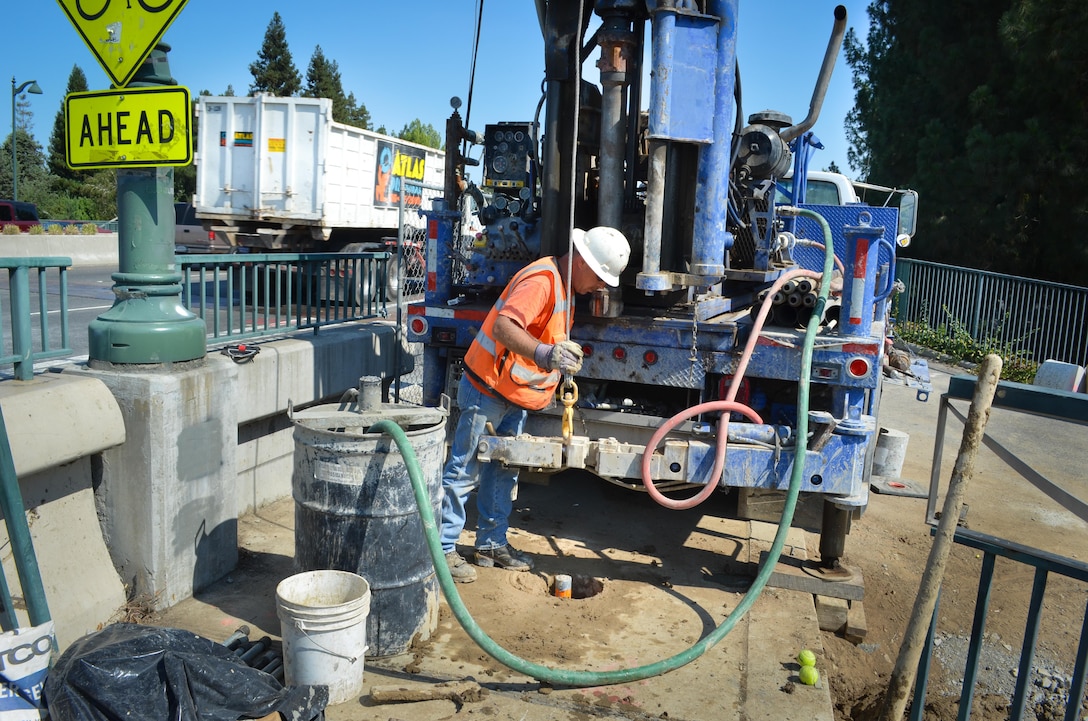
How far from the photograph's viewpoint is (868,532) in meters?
6.38

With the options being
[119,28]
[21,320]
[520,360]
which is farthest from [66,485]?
[520,360]

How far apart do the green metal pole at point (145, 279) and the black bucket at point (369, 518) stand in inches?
33.2

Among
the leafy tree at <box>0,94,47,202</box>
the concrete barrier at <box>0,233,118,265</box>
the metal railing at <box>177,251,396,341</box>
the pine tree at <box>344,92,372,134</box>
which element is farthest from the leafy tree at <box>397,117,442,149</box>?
the metal railing at <box>177,251,396,341</box>

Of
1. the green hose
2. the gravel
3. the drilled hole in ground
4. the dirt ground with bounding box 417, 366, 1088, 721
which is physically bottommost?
the gravel

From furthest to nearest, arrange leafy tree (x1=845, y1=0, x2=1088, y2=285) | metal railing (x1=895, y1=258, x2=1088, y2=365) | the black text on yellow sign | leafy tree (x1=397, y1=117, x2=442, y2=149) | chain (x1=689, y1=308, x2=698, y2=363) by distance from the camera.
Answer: leafy tree (x1=397, y1=117, x2=442, y2=149) < leafy tree (x1=845, y1=0, x2=1088, y2=285) < metal railing (x1=895, y1=258, x2=1088, y2=365) < chain (x1=689, y1=308, x2=698, y2=363) < the black text on yellow sign

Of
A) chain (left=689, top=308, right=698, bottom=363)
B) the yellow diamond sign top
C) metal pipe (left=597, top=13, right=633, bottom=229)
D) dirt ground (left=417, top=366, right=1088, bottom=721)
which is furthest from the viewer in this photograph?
chain (left=689, top=308, right=698, bottom=363)

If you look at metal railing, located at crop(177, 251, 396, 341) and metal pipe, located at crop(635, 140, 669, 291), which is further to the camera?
metal railing, located at crop(177, 251, 396, 341)

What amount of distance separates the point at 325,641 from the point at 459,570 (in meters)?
1.35

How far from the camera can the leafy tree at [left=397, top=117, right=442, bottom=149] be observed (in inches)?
2426

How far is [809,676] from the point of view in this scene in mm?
3676

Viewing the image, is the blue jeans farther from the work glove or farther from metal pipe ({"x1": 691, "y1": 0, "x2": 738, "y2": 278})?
metal pipe ({"x1": 691, "y1": 0, "x2": 738, "y2": 278})

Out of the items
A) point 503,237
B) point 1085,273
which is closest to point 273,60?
point 1085,273

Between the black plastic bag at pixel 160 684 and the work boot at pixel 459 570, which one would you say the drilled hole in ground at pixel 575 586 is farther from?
the black plastic bag at pixel 160 684

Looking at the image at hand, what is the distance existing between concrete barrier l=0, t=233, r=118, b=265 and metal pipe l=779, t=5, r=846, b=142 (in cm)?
1710
